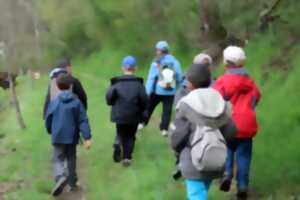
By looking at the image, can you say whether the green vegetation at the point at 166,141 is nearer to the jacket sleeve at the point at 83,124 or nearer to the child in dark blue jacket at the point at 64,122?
the child in dark blue jacket at the point at 64,122

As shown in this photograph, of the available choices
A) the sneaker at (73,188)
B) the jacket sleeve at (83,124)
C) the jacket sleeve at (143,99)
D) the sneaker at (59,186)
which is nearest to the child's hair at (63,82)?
the jacket sleeve at (83,124)

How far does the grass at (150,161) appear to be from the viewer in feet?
32.1

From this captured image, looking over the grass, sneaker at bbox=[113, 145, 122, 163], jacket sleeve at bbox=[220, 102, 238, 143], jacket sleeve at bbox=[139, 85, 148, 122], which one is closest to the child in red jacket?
the grass

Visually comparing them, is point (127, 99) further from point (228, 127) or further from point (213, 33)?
point (213, 33)

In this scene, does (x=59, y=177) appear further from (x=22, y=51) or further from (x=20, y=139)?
(x=22, y=51)

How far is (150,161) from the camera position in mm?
11508

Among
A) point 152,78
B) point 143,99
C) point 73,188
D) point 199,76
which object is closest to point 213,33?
point 152,78

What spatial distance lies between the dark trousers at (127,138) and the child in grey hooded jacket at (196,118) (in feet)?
12.9

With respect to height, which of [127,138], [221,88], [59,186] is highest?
[221,88]

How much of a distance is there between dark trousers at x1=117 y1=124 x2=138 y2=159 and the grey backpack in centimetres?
414

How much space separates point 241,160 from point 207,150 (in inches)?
79.3

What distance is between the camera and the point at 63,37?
110ft

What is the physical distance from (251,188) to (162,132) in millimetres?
3799

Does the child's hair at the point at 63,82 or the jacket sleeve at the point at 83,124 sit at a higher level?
the child's hair at the point at 63,82
